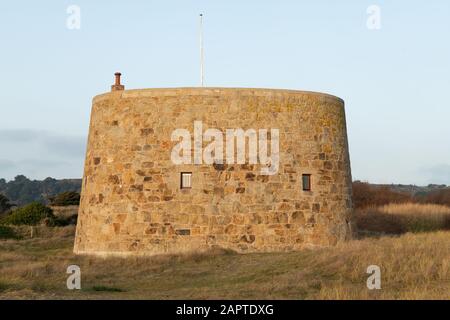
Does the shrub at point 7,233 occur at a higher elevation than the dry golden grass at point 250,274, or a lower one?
higher

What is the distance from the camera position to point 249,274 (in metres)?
15.5

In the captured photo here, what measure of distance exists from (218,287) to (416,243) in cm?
665

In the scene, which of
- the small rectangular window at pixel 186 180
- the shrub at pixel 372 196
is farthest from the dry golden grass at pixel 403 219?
the small rectangular window at pixel 186 180

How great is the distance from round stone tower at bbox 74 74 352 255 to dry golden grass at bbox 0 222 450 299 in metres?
0.85

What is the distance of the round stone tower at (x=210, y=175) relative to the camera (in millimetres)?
18969

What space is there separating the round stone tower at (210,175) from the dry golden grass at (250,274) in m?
0.85

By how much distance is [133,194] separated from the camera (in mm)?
19359
